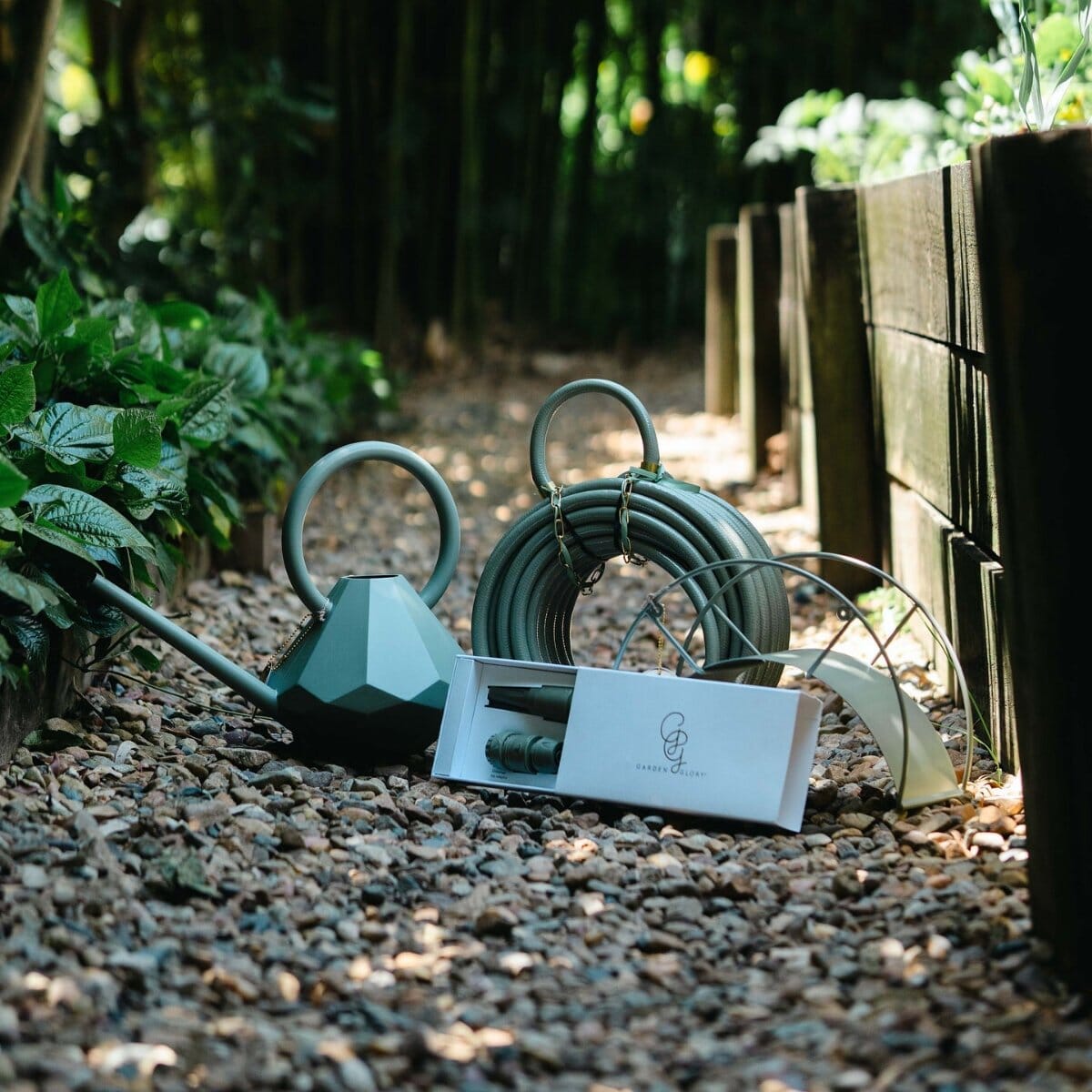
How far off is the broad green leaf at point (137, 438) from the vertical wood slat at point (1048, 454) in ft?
4.64

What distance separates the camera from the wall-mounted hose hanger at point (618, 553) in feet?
7.82

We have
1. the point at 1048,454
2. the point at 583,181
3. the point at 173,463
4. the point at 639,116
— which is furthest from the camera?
the point at 639,116

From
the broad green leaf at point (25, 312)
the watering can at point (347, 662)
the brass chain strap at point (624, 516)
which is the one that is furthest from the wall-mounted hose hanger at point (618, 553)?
the broad green leaf at point (25, 312)

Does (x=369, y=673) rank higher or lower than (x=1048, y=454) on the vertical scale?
lower

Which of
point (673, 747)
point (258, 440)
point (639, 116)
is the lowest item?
point (673, 747)

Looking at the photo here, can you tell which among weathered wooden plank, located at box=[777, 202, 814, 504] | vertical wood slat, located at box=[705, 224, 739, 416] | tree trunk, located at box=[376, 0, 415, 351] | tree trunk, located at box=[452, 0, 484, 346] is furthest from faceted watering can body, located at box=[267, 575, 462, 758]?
tree trunk, located at box=[452, 0, 484, 346]

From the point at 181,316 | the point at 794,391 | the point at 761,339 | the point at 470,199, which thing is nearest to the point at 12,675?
the point at 181,316

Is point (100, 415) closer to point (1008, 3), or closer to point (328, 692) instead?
point (328, 692)

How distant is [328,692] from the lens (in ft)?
7.54

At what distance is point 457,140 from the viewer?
785 cm

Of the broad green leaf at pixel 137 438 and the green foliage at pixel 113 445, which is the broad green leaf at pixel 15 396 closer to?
the green foliage at pixel 113 445

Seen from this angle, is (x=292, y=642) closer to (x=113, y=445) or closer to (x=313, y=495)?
(x=313, y=495)

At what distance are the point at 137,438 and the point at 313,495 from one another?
0.31m

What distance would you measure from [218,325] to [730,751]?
256 cm
